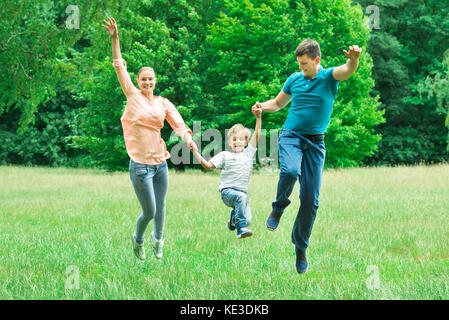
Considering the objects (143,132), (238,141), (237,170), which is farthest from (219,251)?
(143,132)

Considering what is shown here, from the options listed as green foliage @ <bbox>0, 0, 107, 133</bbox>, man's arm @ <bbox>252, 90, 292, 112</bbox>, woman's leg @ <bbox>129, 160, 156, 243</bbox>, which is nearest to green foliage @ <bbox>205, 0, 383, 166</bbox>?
green foliage @ <bbox>0, 0, 107, 133</bbox>

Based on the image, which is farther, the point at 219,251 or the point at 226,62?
the point at 226,62

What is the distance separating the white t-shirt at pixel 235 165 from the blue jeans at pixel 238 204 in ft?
0.33

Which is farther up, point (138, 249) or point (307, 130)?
point (307, 130)

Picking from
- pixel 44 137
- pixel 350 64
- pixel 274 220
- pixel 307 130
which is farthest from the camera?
pixel 44 137

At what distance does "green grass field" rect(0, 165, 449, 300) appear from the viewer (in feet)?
16.2

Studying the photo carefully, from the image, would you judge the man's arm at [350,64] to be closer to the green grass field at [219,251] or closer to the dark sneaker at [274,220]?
the dark sneaker at [274,220]

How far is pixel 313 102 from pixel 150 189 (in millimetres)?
2057

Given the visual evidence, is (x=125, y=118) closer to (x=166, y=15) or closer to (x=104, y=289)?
(x=104, y=289)

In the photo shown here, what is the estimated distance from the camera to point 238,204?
6844 millimetres

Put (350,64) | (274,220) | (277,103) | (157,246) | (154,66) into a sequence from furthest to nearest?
(154,66) → (157,246) → (277,103) → (274,220) → (350,64)

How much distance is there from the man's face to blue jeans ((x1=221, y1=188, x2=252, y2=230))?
230 centimetres

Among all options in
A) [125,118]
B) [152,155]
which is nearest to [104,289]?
[152,155]

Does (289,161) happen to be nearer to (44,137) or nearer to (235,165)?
(235,165)
